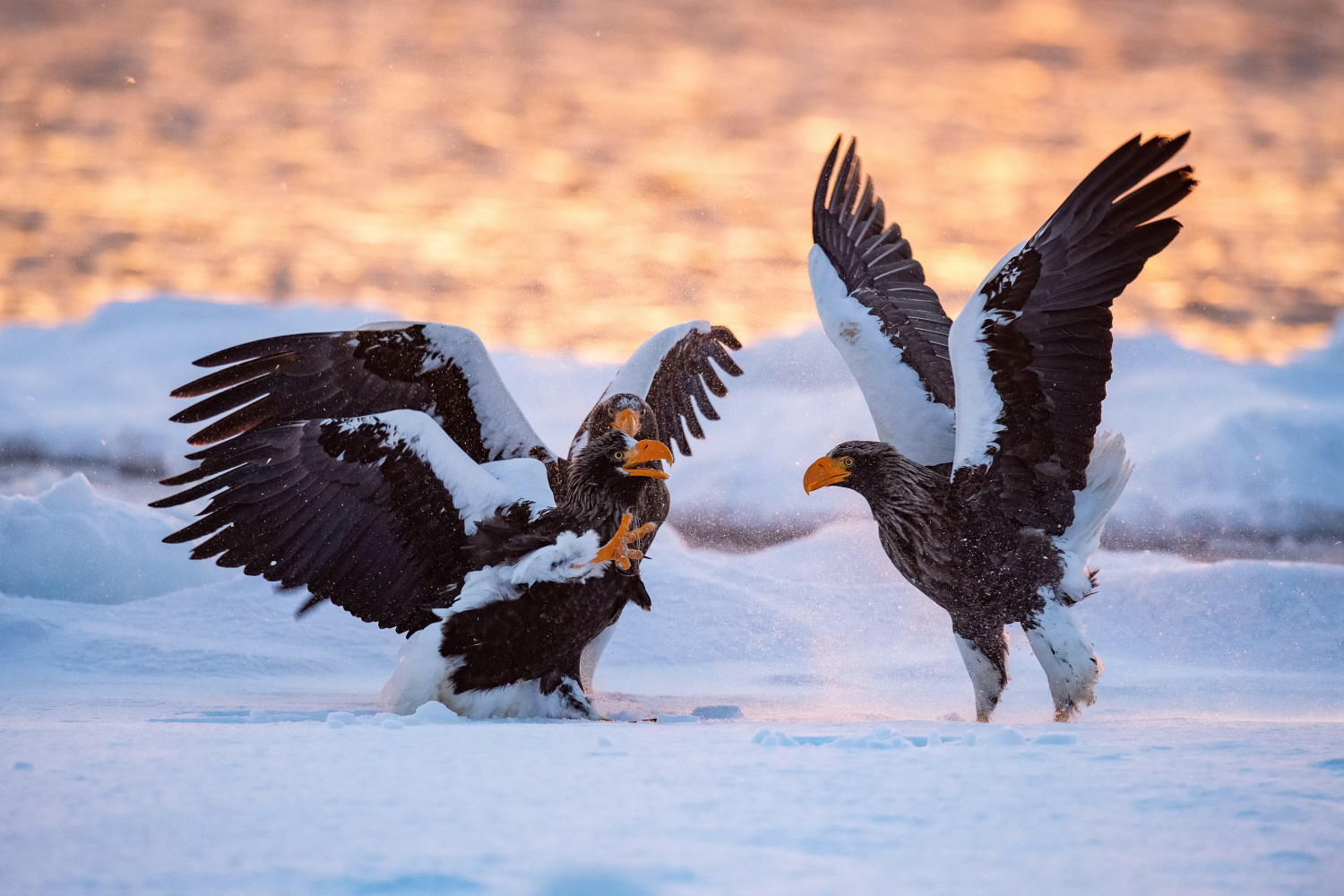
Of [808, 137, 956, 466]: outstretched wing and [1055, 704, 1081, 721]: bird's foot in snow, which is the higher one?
[808, 137, 956, 466]: outstretched wing

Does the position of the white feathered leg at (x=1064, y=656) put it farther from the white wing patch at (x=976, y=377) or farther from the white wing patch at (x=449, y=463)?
the white wing patch at (x=449, y=463)

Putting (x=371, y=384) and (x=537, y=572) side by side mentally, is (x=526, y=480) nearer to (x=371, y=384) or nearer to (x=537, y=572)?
(x=537, y=572)

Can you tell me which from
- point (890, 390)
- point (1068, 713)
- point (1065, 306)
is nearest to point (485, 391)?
point (890, 390)

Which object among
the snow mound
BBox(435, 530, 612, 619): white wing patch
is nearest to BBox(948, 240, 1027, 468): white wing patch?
BBox(435, 530, 612, 619): white wing patch

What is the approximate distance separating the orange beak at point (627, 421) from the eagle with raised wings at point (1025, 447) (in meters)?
1.15

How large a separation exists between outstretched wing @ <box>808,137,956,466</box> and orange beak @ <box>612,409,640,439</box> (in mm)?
1240

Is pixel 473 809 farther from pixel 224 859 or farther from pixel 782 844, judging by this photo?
pixel 782 844

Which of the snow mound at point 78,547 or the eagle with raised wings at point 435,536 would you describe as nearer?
the eagle with raised wings at point 435,536

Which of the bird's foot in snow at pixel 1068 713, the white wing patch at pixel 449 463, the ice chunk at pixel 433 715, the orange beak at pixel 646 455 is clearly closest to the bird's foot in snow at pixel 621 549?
the orange beak at pixel 646 455

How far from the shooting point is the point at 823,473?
5582mm

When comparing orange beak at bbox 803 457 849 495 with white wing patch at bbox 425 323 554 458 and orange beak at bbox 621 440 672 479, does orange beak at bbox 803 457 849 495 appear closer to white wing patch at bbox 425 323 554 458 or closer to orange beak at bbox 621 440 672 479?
orange beak at bbox 621 440 672 479

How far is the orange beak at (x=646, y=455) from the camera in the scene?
191 inches

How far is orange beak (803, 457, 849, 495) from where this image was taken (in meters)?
5.57

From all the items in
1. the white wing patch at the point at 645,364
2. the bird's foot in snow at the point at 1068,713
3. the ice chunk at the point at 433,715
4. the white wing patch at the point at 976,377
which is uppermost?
the white wing patch at the point at 645,364
